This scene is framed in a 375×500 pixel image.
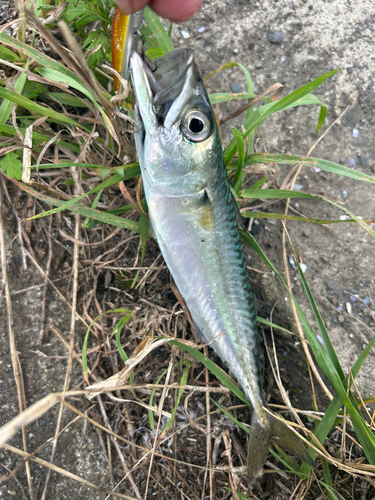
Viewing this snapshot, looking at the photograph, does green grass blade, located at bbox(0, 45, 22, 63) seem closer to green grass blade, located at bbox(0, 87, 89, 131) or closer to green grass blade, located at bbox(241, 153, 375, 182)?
green grass blade, located at bbox(0, 87, 89, 131)


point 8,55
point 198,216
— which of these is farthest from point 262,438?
point 8,55

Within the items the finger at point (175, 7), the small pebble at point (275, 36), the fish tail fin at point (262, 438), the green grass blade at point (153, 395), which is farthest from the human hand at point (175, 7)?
the fish tail fin at point (262, 438)

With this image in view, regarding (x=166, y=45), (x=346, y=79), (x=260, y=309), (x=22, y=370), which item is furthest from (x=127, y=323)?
(x=346, y=79)

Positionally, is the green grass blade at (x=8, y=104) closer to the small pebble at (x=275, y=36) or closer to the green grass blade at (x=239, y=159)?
the green grass blade at (x=239, y=159)

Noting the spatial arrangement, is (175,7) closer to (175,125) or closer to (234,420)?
(175,125)

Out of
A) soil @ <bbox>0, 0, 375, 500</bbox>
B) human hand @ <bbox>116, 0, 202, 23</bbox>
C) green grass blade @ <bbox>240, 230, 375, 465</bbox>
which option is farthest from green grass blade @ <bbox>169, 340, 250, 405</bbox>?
human hand @ <bbox>116, 0, 202, 23</bbox>

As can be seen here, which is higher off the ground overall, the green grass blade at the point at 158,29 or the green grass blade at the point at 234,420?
the green grass blade at the point at 158,29

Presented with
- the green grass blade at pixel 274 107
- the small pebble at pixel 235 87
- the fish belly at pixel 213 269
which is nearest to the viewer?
the green grass blade at pixel 274 107

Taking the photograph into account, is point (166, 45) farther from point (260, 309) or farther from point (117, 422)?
point (117, 422)
